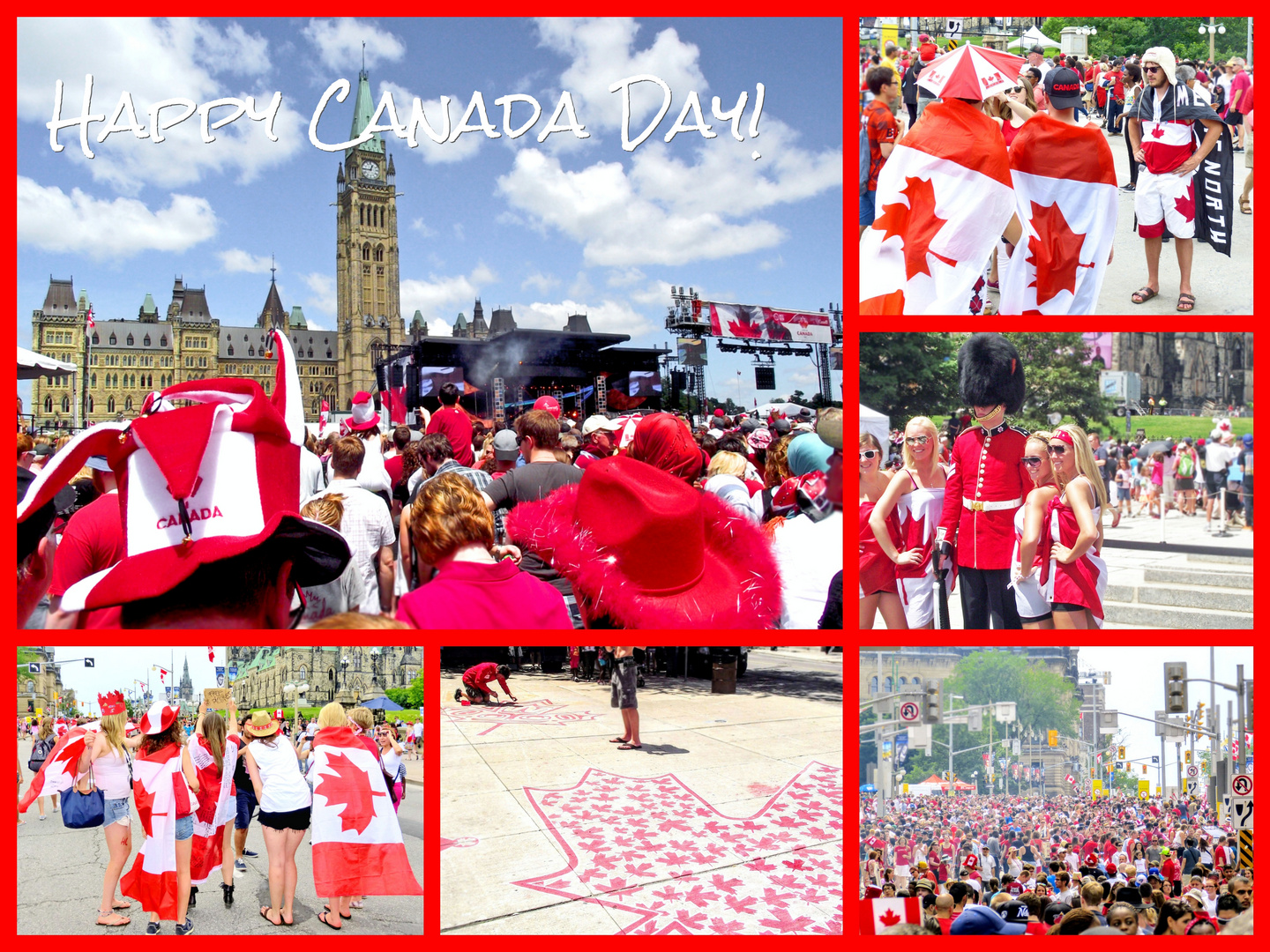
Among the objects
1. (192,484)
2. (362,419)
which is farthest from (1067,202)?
(362,419)

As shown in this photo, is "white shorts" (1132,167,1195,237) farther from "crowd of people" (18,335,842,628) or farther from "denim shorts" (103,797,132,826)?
"denim shorts" (103,797,132,826)

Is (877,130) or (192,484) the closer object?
(192,484)

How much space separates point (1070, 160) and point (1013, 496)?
167cm

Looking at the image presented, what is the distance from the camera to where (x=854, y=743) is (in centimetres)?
387

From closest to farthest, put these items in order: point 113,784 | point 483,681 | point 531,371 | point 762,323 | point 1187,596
A: point 1187,596 < point 483,681 < point 113,784 < point 531,371 < point 762,323

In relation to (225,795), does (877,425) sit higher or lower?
higher

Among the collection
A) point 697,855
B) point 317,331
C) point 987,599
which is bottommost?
point 697,855

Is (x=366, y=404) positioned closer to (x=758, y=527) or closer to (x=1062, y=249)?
(x=758, y=527)

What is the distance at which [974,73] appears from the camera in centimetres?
420

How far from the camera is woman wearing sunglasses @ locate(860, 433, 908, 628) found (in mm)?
4070

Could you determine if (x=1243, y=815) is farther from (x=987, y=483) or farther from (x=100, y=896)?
(x=100, y=896)

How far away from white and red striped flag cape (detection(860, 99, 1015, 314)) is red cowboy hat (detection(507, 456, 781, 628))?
135 cm

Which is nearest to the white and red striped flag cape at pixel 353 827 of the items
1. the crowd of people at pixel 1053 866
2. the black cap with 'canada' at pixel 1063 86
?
the crowd of people at pixel 1053 866

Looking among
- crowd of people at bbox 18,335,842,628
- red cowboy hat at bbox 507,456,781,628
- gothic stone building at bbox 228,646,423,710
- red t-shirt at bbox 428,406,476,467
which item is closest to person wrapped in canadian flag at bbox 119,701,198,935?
gothic stone building at bbox 228,646,423,710
